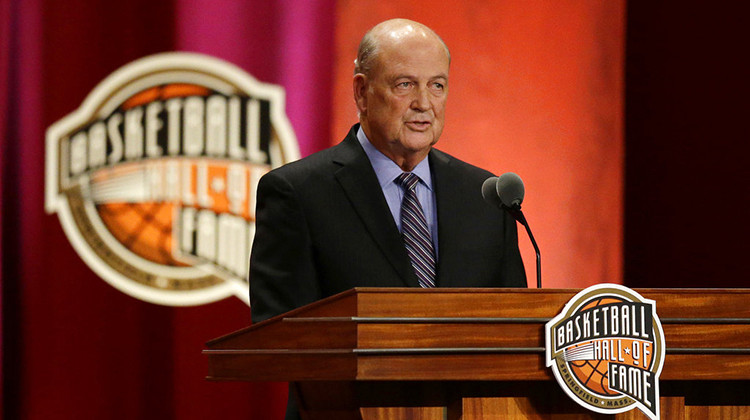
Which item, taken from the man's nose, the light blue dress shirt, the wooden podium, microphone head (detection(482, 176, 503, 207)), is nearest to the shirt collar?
the light blue dress shirt

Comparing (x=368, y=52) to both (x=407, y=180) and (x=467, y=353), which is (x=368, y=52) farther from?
(x=467, y=353)

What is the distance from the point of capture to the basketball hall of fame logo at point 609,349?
1037 millimetres

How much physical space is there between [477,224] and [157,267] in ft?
5.39

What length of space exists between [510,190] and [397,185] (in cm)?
31

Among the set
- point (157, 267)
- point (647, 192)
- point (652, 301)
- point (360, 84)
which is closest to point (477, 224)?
point (360, 84)

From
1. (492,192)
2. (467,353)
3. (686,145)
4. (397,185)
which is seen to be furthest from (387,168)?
(686,145)

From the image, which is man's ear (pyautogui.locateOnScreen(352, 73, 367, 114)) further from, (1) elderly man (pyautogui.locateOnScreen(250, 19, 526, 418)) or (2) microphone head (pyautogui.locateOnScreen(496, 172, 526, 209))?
(2) microphone head (pyautogui.locateOnScreen(496, 172, 526, 209))

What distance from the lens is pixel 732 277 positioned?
2.93 m

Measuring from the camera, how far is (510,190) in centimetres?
132

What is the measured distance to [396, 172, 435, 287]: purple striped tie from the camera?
1450mm

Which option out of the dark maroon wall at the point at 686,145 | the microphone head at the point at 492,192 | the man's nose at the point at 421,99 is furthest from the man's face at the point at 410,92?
the dark maroon wall at the point at 686,145

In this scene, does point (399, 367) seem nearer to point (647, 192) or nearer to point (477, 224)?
point (477, 224)

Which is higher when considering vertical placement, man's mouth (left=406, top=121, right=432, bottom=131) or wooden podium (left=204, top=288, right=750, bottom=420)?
man's mouth (left=406, top=121, right=432, bottom=131)

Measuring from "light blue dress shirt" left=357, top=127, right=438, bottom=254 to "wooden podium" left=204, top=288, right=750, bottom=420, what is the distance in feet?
1.55
